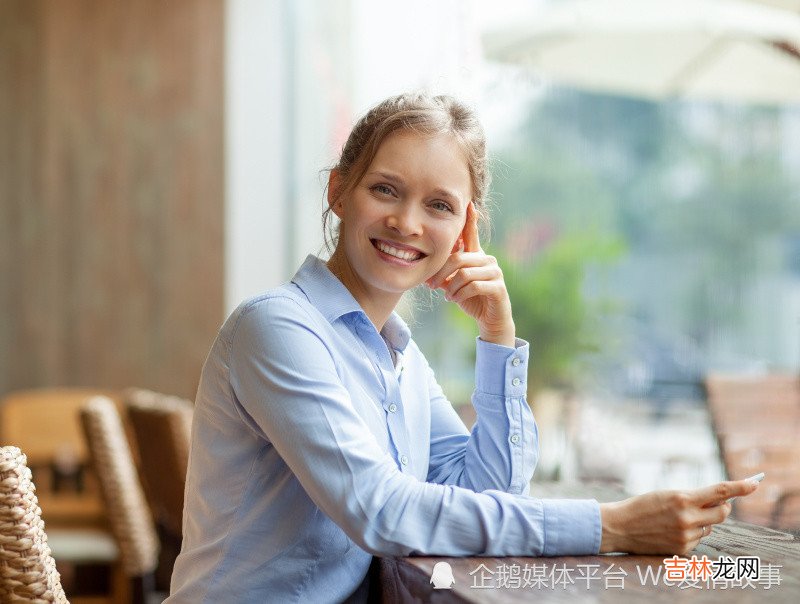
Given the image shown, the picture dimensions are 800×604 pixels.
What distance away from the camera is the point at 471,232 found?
5.03 ft

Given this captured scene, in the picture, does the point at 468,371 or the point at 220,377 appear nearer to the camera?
the point at 220,377

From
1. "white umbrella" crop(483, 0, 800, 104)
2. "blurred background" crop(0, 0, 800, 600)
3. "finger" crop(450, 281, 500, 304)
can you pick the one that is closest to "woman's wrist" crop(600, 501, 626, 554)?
"finger" crop(450, 281, 500, 304)

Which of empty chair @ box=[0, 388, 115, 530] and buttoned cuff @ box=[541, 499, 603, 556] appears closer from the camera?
buttoned cuff @ box=[541, 499, 603, 556]

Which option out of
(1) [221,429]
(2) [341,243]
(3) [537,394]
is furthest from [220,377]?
(3) [537,394]

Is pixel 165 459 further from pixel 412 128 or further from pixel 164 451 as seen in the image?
pixel 412 128

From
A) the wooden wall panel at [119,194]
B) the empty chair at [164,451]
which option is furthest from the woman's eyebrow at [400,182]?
the wooden wall panel at [119,194]

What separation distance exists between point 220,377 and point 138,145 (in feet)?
12.3

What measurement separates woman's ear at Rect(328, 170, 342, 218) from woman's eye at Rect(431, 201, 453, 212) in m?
0.14

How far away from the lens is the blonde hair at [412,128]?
4.48 ft

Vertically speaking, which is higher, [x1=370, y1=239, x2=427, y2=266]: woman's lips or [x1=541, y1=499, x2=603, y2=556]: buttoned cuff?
[x1=370, y1=239, x2=427, y2=266]: woman's lips

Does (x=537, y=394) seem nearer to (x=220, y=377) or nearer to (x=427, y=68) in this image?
(x=427, y=68)

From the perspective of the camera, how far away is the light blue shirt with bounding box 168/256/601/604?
1.14 meters

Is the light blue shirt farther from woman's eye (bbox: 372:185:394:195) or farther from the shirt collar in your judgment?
woman's eye (bbox: 372:185:394:195)

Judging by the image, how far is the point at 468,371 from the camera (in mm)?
4488
